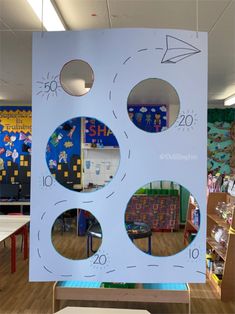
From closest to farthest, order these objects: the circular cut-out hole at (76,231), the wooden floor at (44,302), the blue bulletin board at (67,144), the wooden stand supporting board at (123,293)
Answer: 1. the wooden stand supporting board at (123,293)
2. the wooden floor at (44,302)
3. the circular cut-out hole at (76,231)
4. the blue bulletin board at (67,144)

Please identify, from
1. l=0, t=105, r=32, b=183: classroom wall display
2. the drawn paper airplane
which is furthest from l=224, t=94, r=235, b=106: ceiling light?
the drawn paper airplane

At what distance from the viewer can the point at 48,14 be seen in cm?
307

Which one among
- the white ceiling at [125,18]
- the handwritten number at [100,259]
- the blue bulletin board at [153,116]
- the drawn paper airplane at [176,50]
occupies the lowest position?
the handwritten number at [100,259]

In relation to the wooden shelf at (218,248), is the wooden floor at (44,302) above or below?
below

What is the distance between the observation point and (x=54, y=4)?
2.90m

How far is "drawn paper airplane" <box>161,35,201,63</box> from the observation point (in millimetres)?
1798

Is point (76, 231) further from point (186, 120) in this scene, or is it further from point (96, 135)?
point (186, 120)

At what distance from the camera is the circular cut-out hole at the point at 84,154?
7691 millimetres

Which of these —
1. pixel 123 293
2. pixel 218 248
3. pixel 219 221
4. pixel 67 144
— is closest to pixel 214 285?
pixel 218 248

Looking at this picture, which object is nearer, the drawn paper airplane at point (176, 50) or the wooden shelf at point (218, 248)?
the drawn paper airplane at point (176, 50)

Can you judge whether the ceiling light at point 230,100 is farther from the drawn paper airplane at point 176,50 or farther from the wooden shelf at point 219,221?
the drawn paper airplane at point 176,50

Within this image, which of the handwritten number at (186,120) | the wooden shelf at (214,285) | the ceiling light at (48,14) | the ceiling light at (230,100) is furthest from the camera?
the ceiling light at (230,100)

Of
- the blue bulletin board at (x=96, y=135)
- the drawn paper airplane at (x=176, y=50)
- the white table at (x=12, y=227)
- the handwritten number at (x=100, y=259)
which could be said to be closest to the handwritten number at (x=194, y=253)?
the handwritten number at (x=100, y=259)

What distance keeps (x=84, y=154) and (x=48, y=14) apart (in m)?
4.98
